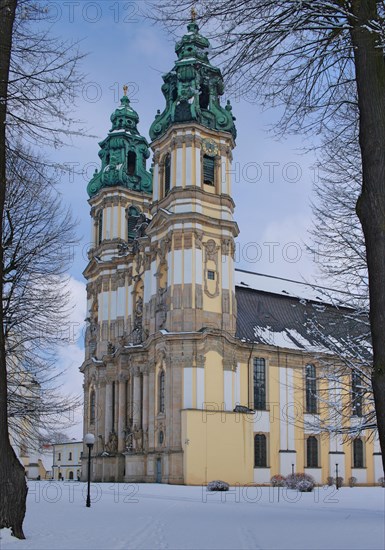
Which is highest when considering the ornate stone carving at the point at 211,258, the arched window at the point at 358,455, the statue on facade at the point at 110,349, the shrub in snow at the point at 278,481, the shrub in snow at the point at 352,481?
the ornate stone carving at the point at 211,258

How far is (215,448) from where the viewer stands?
42.7 meters

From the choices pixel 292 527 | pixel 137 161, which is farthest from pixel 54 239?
pixel 137 161

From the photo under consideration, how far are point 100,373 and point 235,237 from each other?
15671 mm

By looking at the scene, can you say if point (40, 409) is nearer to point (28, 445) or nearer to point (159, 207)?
point (28, 445)

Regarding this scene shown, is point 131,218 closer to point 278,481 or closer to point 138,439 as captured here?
point 138,439

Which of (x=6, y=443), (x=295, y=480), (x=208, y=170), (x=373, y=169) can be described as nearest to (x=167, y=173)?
(x=208, y=170)

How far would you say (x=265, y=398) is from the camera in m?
47.9

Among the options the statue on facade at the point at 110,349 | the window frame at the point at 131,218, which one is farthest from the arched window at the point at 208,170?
the statue on facade at the point at 110,349

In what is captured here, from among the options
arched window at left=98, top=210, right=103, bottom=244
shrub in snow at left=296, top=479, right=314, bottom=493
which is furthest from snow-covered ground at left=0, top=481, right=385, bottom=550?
arched window at left=98, top=210, right=103, bottom=244

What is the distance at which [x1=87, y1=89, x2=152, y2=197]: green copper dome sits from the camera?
195ft

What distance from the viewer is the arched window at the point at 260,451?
4626 cm

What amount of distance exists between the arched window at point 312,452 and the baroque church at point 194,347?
0.10 meters

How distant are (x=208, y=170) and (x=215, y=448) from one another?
1812cm

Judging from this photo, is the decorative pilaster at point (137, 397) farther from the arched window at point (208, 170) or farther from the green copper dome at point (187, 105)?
the green copper dome at point (187, 105)
